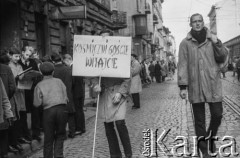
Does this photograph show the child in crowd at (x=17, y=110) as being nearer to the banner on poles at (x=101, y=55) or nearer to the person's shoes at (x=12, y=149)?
the person's shoes at (x=12, y=149)

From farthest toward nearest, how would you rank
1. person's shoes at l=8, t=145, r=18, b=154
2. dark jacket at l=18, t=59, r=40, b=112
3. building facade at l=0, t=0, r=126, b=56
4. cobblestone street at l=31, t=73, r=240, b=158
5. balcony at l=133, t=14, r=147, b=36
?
balcony at l=133, t=14, r=147, b=36 → building facade at l=0, t=0, r=126, b=56 → dark jacket at l=18, t=59, r=40, b=112 → cobblestone street at l=31, t=73, r=240, b=158 → person's shoes at l=8, t=145, r=18, b=154

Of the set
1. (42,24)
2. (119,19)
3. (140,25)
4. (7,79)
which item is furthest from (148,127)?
(140,25)

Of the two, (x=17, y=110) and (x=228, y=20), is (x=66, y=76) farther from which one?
(x=228, y=20)

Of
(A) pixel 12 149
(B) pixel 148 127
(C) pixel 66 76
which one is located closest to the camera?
(A) pixel 12 149

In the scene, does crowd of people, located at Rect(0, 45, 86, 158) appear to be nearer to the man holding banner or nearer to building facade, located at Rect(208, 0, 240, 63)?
the man holding banner

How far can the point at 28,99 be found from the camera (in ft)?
27.4

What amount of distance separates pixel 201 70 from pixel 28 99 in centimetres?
368

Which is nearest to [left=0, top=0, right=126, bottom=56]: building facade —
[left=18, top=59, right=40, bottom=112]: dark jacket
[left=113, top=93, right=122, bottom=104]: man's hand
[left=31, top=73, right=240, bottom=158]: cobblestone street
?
[left=18, top=59, right=40, bottom=112]: dark jacket

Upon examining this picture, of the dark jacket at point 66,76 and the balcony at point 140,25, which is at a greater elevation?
the balcony at point 140,25

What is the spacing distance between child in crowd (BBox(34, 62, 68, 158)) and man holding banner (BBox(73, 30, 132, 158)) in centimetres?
39

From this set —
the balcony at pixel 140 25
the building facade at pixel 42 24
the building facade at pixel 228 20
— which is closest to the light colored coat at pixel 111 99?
the building facade at pixel 42 24

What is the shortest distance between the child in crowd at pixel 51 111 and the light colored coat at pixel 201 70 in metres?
1.63

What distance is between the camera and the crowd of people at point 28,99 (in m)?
6.09

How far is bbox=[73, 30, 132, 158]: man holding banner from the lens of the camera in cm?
594
